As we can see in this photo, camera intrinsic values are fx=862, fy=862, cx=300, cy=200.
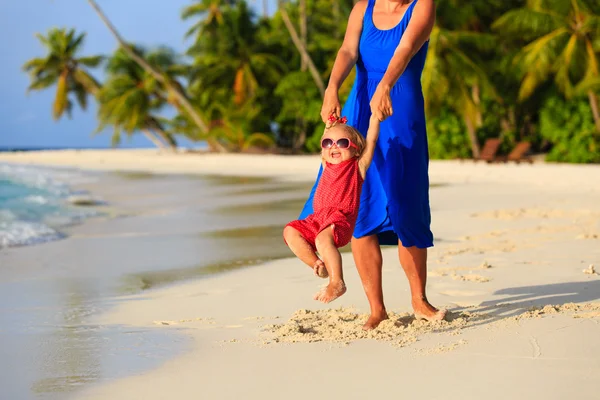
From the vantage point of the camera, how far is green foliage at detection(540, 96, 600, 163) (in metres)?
20.9

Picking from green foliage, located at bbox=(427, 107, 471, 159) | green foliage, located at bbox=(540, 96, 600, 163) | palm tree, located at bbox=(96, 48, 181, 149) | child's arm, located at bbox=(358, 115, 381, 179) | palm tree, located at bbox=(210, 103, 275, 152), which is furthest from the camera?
→ palm tree, located at bbox=(96, 48, 181, 149)

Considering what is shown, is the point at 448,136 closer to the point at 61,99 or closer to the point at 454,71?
the point at 454,71

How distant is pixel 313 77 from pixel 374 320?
25.9 metres

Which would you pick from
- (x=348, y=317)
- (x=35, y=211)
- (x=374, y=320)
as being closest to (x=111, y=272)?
(x=348, y=317)

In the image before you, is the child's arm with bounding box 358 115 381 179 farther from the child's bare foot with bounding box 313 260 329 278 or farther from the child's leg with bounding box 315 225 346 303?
the child's bare foot with bounding box 313 260 329 278

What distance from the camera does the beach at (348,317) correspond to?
3.06 meters

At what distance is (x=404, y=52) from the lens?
12.0 feet

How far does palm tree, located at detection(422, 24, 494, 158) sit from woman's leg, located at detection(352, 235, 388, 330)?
57.0ft

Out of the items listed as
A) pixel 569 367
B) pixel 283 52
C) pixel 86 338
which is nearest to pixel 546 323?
pixel 569 367

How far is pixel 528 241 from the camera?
21.8 feet

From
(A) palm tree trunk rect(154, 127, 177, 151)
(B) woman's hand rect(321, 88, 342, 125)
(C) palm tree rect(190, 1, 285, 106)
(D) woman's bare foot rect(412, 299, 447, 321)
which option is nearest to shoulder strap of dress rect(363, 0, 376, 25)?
(B) woman's hand rect(321, 88, 342, 125)

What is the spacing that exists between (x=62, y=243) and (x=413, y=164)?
532cm

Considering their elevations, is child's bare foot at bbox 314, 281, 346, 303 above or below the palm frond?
below

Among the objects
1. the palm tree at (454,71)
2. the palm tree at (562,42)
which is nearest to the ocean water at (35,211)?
the palm tree at (454,71)
